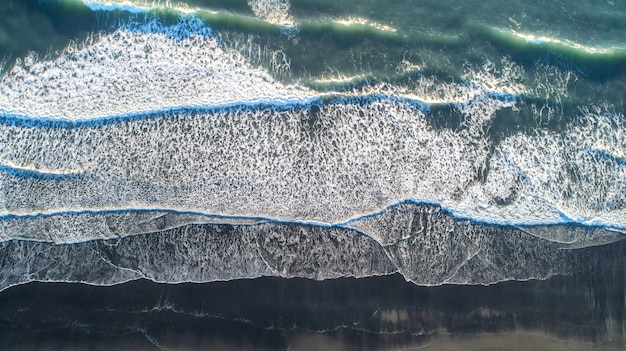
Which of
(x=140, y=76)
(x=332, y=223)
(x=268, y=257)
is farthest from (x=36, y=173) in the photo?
(x=332, y=223)

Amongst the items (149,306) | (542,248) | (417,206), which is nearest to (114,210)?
(149,306)

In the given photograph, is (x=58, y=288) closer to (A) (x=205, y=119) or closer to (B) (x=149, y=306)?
(B) (x=149, y=306)

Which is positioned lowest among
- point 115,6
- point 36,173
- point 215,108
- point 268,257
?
point 268,257

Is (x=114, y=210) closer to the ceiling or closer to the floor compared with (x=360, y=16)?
closer to the floor

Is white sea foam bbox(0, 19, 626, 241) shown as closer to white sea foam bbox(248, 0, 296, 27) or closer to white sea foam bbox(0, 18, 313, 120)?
white sea foam bbox(0, 18, 313, 120)

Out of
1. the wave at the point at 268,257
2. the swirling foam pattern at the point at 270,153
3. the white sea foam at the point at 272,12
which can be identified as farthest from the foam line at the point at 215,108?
the wave at the point at 268,257

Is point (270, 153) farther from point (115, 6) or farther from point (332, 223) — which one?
point (115, 6)

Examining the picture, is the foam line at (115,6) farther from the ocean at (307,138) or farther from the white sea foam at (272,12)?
the white sea foam at (272,12)

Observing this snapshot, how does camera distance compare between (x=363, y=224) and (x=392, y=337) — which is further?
(x=392, y=337)
